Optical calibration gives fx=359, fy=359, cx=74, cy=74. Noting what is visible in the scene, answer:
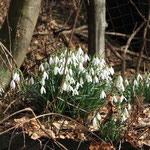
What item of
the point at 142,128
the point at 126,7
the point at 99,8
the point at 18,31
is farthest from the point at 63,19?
the point at 142,128

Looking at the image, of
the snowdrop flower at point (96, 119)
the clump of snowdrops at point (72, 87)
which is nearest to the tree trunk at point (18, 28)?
the clump of snowdrops at point (72, 87)

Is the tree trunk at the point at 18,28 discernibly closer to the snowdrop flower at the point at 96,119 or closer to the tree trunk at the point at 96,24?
the tree trunk at the point at 96,24

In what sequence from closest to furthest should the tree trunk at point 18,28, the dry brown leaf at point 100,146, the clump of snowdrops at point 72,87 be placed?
the dry brown leaf at point 100,146, the clump of snowdrops at point 72,87, the tree trunk at point 18,28

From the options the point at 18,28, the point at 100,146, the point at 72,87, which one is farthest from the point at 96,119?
the point at 18,28

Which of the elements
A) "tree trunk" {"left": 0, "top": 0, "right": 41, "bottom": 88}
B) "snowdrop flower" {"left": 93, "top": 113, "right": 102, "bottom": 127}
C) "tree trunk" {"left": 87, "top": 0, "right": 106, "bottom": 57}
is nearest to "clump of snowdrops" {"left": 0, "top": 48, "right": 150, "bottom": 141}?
"snowdrop flower" {"left": 93, "top": 113, "right": 102, "bottom": 127}

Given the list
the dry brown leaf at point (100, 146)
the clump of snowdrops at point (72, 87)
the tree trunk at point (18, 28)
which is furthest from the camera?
the tree trunk at point (18, 28)

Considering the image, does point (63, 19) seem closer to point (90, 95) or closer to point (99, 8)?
point (99, 8)

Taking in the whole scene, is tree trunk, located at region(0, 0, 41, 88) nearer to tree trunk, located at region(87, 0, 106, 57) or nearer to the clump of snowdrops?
the clump of snowdrops

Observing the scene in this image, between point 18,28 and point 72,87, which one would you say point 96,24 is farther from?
point 72,87

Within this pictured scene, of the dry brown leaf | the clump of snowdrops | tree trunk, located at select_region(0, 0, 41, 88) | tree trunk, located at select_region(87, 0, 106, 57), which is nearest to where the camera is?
the dry brown leaf
